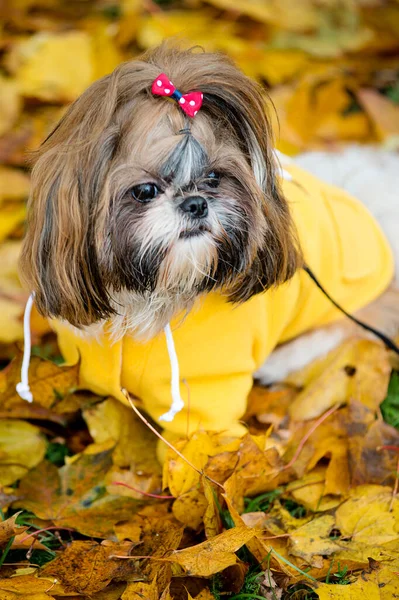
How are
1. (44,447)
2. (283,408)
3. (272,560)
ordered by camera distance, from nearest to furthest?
(272,560) < (44,447) < (283,408)

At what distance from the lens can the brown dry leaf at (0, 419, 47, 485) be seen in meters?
2.72

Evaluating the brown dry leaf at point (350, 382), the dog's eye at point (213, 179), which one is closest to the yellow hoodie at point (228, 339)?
the brown dry leaf at point (350, 382)

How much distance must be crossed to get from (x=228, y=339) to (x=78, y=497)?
0.79m

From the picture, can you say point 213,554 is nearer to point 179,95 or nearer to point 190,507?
point 190,507

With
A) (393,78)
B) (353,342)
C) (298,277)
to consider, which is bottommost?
(353,342)

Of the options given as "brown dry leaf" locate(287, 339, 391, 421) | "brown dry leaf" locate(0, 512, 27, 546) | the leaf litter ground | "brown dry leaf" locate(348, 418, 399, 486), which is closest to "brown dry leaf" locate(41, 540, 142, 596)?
the leaf litter ground

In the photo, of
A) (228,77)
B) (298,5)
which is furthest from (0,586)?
(298,5)

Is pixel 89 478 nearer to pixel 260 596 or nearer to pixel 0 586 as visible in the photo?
pixel 0 586

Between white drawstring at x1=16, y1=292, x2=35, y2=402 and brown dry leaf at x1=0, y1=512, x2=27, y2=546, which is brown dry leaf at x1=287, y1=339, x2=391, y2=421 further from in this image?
brown dry leaf at x1=0, y1=512, x2=27, y2=546

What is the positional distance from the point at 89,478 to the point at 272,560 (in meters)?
0.76

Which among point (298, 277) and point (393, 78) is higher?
point (393, 78)

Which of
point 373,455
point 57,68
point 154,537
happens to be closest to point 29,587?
point 154,537

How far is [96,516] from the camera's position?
2.55 metres

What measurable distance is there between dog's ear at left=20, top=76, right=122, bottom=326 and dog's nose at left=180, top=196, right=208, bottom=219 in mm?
243
